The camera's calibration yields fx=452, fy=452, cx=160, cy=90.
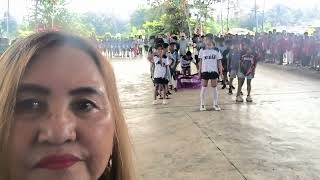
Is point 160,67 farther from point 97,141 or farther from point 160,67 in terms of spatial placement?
point 97,141

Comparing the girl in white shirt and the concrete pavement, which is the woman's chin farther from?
the girl in white shirt

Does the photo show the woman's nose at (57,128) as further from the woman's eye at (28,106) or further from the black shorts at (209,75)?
the black shorts at (209,75)

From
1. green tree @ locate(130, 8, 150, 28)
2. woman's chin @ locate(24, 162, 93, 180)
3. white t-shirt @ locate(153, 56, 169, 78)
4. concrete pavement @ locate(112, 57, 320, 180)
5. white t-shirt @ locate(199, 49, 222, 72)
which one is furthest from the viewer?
green tree @ locate(130, 8, 150, 28)

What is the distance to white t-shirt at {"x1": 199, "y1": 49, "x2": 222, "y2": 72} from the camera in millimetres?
8453

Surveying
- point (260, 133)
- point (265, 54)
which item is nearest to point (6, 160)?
point (260, 133)

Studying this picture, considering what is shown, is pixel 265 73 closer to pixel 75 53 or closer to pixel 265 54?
pixel 265 54

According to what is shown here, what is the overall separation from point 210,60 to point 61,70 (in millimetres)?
7884

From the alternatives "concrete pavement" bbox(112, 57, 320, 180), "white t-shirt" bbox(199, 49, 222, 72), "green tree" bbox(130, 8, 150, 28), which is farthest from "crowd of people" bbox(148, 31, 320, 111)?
"green tree" bbox(130, 8, 150, 28)

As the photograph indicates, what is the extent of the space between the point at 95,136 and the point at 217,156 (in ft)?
15.8

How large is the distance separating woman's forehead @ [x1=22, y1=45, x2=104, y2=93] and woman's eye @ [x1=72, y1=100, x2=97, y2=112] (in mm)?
28

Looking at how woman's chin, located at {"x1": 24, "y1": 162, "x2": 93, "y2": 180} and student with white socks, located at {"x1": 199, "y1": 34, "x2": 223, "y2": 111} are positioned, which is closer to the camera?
woman's chin, located at {"x1": 24, "y1": 162, "x2": 93, "y2": 180}

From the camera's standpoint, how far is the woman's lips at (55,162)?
0.66m

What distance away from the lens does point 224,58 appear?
11898 millimetres

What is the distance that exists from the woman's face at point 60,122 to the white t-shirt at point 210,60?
7790 mm
